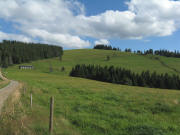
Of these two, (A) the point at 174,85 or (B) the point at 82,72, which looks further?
(B) the point at 82,72

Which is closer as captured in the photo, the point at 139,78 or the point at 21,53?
the point at 139,78

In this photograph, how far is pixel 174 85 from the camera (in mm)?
78625

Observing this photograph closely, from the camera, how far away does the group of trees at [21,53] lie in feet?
401

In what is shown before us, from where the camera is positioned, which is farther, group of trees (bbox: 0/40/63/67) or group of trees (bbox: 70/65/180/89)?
group of trees (bbox: 0/40/63/67)

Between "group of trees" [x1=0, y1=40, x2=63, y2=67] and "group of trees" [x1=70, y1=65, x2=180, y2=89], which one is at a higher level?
"group of trees" [x1=0, y1=40, x2=63, y2=67]

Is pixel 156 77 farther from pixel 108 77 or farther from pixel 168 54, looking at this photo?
pixel 168 54

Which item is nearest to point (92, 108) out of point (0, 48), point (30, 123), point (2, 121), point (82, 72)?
point (30, 123)

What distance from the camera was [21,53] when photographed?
451 ft

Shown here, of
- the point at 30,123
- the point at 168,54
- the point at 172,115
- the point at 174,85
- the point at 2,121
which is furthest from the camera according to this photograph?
the point at 168,54

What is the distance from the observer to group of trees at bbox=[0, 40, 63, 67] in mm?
122262

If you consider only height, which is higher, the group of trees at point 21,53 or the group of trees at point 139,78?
the group of trees at point 21,53

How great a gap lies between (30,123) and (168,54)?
20718cm

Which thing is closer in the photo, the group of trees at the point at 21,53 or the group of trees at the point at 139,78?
the group of trees at the point at 139,78

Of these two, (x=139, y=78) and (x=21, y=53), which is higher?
(x=21, y=53)
